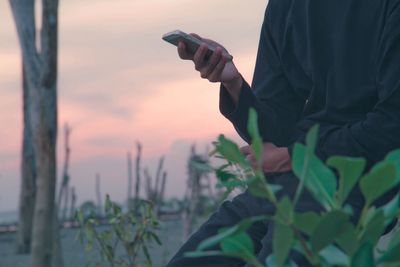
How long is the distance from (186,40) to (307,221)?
4.95ft

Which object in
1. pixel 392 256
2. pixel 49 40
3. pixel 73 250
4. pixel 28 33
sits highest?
pixel 28 33

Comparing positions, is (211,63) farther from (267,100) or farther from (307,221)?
(307,221)

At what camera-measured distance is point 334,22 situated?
9.98ft

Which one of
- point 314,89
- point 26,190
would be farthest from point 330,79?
point 26,190

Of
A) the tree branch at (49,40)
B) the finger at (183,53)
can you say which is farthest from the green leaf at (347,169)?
the tree branch at (49,40)

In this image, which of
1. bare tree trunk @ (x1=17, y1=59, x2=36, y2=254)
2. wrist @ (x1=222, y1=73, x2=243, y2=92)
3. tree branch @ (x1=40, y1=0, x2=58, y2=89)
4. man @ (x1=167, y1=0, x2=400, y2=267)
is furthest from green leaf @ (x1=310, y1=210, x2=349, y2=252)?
bare tree trunk @ (x1=17, y1=59, x2=36, y2=254)

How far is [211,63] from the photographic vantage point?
2.82 metres

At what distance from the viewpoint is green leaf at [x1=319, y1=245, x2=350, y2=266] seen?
1.30 m

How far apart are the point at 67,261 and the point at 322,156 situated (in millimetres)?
9770

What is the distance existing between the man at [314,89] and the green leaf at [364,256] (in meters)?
1.37

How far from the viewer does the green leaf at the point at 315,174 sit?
4.14ft

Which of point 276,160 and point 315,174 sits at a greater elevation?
point 276,160

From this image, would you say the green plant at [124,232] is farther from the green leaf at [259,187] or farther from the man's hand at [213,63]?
the green leaf at [259,187]

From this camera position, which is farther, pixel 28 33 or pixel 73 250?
pixel 73 250
